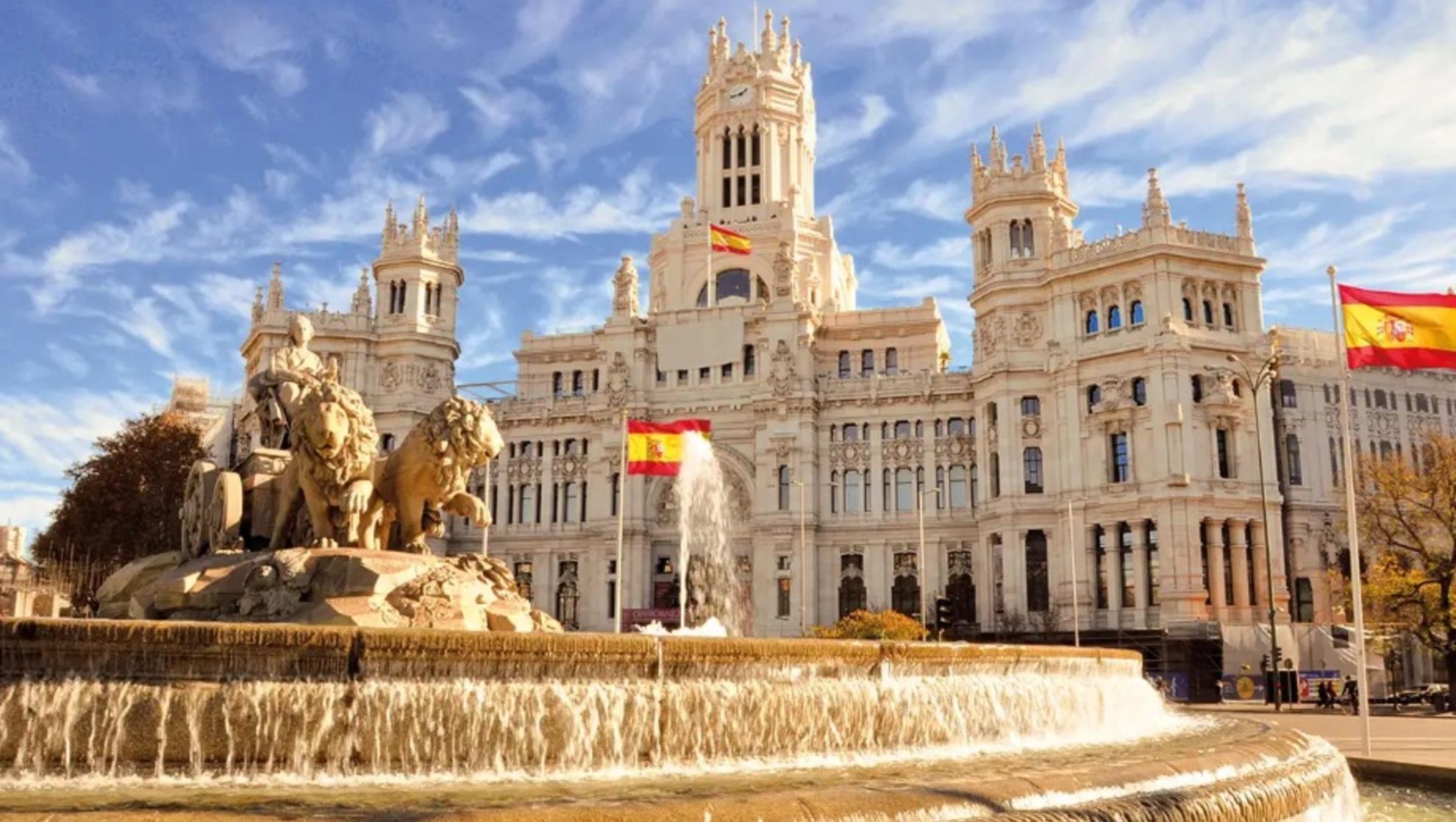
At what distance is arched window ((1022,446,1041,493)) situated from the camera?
64125 mm

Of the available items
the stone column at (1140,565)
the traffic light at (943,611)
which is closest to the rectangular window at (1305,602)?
the stone column at (1140,565)

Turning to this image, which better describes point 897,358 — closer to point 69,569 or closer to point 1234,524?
point 1234,524

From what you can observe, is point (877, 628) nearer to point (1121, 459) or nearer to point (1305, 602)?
point (1121, 459)

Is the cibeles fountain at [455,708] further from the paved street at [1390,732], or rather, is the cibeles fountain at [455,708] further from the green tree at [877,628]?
the green tree at [877,628]

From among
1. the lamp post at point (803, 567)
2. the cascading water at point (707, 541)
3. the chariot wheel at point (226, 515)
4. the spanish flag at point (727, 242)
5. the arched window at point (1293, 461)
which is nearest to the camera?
the chariot wheel at point (226, 515)

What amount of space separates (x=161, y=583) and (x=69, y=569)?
181ft

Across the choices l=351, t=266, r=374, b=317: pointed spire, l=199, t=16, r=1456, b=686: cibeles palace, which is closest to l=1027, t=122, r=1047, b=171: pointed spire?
l=199, t=16, r=1456, b=686: cibeles palace

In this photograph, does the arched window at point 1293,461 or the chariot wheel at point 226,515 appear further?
the arched window at point 1293,461

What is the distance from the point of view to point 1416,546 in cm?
4188

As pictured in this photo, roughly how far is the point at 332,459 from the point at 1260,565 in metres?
54.9

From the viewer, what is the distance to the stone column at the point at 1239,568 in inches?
2247

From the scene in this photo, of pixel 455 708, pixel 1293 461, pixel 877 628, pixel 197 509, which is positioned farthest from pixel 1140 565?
pixel 455 708

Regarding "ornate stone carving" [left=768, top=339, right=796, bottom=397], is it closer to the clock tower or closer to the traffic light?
the clock tower

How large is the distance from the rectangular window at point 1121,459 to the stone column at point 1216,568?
4717mm
